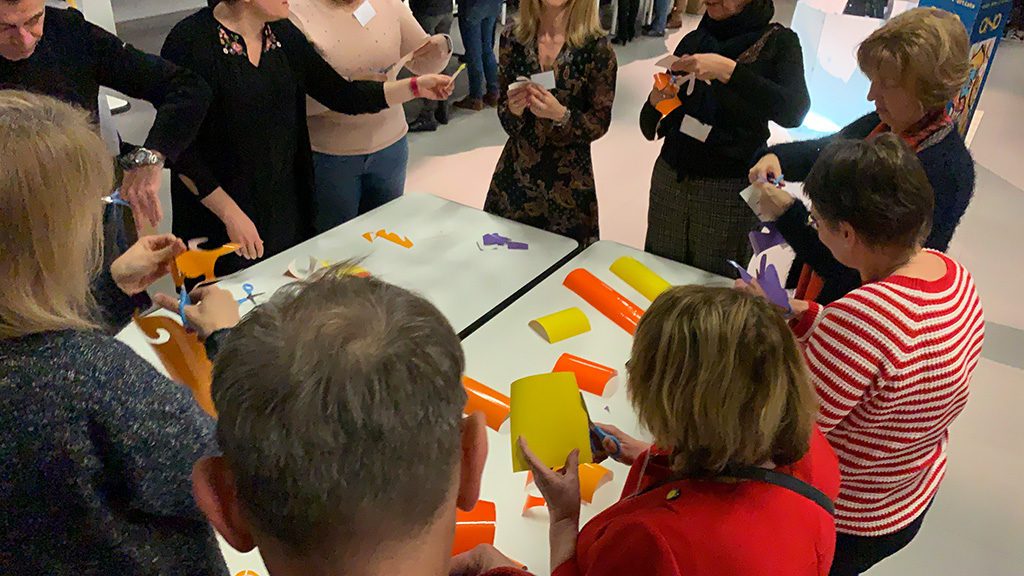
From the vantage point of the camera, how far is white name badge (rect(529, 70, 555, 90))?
2275 millimetres

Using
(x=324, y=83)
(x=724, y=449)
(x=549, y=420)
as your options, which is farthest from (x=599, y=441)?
(x=324, y=83)

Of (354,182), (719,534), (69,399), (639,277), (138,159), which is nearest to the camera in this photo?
(69,399)

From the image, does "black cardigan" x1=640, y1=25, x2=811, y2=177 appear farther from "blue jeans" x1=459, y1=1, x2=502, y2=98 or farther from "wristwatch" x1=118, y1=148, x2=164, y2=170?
"blue jeans" x1=459, y1=1, x2=502, y2=98

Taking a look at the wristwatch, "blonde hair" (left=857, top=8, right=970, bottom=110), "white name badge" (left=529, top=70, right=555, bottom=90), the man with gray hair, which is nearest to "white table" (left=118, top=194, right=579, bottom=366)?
the wristwatch

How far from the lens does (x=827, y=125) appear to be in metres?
5.45

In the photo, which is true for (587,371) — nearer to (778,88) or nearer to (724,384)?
(724,384)

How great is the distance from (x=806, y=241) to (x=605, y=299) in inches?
21.6

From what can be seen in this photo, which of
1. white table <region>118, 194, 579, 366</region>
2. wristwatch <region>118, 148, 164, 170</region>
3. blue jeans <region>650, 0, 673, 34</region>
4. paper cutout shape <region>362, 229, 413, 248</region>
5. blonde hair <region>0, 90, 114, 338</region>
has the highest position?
blonde hair <region>0, 90, 114, 338</region>

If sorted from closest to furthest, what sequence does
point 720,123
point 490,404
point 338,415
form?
point 338,415, point 490,404, point 720,123

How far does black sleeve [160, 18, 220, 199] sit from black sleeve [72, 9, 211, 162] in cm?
5

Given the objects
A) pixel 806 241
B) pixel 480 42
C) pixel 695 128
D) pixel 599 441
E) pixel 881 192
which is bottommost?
pixel 480 42

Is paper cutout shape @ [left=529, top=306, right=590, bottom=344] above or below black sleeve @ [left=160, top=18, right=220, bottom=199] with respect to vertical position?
below

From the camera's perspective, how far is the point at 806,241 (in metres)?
1.86

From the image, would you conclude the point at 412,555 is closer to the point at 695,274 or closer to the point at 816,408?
the point at 816,408
